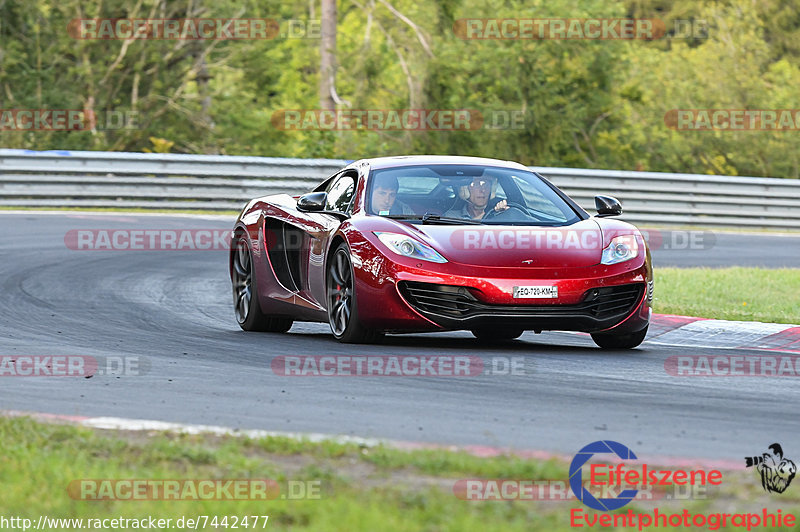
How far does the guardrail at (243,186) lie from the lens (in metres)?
21.8

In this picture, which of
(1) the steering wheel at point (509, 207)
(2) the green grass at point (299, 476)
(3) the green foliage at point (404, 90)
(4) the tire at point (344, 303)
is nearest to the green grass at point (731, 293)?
(1) the steering wheel at point (509, 207)

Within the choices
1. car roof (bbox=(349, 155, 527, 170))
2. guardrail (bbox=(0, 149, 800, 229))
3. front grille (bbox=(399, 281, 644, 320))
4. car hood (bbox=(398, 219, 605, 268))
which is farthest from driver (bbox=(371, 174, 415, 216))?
Answer: guardrail (bbox=(0, 149, 800, 229))

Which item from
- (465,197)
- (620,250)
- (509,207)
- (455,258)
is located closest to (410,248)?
(455,258)

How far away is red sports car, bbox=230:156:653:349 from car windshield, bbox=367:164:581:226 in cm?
1

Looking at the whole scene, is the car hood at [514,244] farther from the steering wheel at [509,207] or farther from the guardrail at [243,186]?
the guardrail at [243,186]

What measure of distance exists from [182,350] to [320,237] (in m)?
1.41

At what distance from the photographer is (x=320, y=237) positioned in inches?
380

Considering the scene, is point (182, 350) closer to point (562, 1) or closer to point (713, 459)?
point (713, 459)

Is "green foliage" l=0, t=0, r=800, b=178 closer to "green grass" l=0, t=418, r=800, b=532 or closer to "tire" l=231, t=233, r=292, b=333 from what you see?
"tire" l=231, t=233, r=292, b=333

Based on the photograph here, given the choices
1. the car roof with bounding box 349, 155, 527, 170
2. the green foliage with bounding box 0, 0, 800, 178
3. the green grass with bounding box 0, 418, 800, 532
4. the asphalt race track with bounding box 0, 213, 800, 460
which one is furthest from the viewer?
the green foliage with bounding box 0, 0, 800, 178

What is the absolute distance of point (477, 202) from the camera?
955 cm

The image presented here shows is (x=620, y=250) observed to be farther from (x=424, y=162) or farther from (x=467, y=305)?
(x=424, y=162)

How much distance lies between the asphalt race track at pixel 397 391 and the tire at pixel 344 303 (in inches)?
5.2

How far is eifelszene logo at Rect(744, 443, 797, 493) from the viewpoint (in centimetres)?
485
